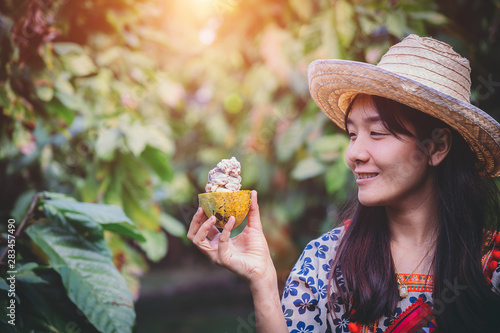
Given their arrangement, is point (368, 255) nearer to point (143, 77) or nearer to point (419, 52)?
point (419, 52)

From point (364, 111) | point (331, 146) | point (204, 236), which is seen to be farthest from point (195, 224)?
point (331, 146)

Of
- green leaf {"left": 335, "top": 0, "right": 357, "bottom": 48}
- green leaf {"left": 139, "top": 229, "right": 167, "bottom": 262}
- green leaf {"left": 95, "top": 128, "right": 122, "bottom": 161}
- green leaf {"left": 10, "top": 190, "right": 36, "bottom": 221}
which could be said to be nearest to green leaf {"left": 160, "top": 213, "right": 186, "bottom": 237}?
green leaf {"left": 139, "top": 229, "right": 167, "bottom": 262}

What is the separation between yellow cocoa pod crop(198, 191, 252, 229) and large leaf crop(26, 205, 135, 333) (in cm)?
39

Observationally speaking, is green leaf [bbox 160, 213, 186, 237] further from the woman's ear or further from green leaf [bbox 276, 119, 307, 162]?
the woman's ear

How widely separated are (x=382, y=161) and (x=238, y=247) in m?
0.53

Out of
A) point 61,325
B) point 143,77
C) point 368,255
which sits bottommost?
point 61,325

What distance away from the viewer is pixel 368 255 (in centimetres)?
149

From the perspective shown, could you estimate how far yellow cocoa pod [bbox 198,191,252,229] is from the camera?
1.31 metres

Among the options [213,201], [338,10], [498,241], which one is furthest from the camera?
[338,10]

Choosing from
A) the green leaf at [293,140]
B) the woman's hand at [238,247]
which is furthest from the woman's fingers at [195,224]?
the green leaf at [293,140]

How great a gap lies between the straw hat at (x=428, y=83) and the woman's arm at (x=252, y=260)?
51 centimetres

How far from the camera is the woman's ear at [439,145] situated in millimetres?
1439

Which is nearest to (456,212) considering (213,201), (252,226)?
(252,226)

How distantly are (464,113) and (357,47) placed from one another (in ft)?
4.38
